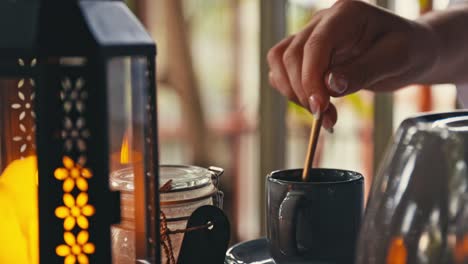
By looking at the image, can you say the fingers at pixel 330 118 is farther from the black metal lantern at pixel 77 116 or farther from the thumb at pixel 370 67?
the black metal lantern at pixel 77 116

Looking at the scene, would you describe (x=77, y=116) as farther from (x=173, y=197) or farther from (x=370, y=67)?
(x=370, y=67)

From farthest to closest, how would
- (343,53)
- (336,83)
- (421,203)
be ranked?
(343,53) < (336,83) < (421,203)

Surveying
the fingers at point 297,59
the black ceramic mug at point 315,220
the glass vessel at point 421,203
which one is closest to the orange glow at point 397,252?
the glass vessel at point 421,203

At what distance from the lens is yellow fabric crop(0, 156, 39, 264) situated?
0.48 metres

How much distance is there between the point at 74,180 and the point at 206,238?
6.9 inches

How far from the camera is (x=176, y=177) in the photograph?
578 millimetres

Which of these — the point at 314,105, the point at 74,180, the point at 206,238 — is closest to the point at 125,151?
the point at 74,180

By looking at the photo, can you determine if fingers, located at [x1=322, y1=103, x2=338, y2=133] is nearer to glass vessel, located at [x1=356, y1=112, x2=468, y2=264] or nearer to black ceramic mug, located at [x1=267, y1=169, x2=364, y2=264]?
black ceramic mug, located at [x1=267, y1=169, x2=364, y2=264]

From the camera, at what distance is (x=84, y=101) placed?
0.42m

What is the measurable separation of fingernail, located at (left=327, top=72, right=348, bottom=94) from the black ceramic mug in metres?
0.20

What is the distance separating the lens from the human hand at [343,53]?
0.75 m

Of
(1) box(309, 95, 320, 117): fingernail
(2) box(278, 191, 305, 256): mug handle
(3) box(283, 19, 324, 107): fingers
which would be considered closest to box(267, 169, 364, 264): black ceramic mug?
(2) box(278, 191, 305, 256): mug handle

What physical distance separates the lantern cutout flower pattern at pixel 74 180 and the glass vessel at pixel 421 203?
18 centimetres

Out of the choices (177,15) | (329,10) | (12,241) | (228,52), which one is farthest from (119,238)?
(228,52)
